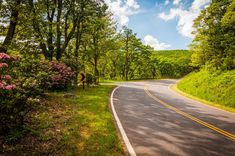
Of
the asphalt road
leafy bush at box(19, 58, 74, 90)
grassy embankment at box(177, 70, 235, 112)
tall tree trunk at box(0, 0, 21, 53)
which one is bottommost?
the asphalt road

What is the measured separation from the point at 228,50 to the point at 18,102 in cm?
1975

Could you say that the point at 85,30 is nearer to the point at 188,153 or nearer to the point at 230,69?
the point at 230,69

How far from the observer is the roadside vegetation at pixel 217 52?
→ 63.2 feet

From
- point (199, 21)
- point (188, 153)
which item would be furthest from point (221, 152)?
point (199, 21)

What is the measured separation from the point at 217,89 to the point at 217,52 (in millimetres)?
5215

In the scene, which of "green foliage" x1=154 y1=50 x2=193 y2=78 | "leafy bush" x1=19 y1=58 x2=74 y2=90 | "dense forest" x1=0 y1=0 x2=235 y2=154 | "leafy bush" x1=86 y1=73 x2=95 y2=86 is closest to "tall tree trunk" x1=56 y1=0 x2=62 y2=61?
"dense forest" x1=0 y1=0 x2=235 y2=154

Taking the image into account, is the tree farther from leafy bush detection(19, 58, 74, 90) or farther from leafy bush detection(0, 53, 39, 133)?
leafy bush detection(0, 53, 39, 133)

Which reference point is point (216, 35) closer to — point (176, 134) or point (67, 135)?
point (176, 134)

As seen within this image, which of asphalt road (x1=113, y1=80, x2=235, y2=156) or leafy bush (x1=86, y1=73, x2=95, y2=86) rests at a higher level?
leafy bush (x1=86, y1=73, x2=95, y2=86)

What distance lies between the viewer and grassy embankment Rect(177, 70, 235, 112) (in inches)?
698

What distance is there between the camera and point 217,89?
20.7m

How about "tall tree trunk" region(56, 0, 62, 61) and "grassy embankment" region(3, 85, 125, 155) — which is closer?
"grassy embankment" region(3, 85, 125, 155)

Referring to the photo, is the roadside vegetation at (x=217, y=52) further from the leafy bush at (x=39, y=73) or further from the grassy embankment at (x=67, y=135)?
the leafy bush at (x=39, y=73)

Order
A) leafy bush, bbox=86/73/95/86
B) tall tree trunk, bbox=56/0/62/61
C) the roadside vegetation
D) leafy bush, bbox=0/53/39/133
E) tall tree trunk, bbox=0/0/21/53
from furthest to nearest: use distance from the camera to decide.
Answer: leafy bush, bbox=86/73/95/86, tall tree trunk, bbox=56/0/62/61, the roadside vegetation, tall tree trunk, bbox=0/0/21/53, leafy bush, bbox=0/53/39/133
